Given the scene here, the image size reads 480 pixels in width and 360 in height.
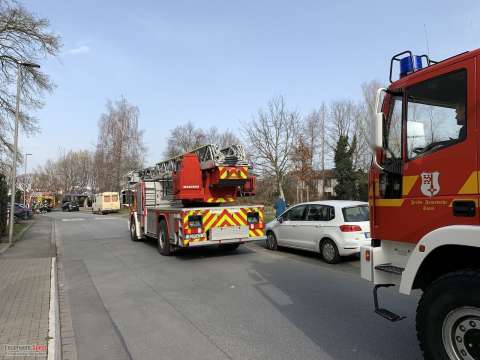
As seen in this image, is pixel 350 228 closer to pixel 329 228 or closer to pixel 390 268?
pixel 329 228

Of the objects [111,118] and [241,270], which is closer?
[241,270]

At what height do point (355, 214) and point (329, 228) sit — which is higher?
point (355, 214)

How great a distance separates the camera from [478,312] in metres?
3.08

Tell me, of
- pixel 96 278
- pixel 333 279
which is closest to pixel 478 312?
pixel 333 279

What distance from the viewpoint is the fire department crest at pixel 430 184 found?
366 centimetres

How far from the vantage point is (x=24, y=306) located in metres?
6.41

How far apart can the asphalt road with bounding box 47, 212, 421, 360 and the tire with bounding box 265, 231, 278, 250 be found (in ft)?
5.34

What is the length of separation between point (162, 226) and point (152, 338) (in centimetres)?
746

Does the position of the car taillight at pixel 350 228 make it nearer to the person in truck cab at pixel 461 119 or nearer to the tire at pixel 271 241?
the tire at pixel 271 241

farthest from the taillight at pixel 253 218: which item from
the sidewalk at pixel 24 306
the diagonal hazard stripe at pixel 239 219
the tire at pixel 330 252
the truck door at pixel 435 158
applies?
the truck door at pixel 435 158

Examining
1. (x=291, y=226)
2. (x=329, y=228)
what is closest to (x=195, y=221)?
(x=291, y=226)

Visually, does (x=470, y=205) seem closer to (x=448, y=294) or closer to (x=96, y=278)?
(x=448, y=294)

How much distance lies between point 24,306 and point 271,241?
7569 millimetres

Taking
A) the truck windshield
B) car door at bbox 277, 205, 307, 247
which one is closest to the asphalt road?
car door at bbox 277, 205, 307, 247
